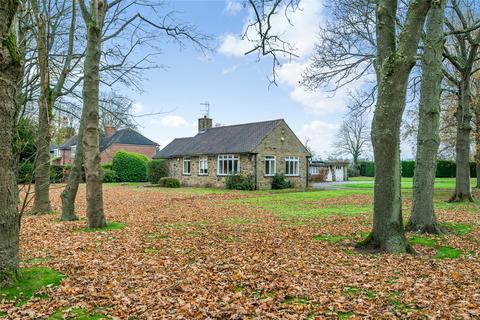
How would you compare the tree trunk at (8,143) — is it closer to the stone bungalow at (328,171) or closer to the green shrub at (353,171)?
the stone bungalow at (328,171)

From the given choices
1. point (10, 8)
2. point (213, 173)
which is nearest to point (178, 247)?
point (10, 8)

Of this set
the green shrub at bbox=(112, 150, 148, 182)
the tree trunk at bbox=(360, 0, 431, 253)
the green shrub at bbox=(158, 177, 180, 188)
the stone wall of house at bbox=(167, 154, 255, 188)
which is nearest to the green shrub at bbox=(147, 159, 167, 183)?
the stone wall of house at bbox=(167, 154, 255, 188)

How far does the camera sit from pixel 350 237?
907cm

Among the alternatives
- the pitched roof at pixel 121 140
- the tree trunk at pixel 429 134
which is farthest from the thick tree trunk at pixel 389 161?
the pitched roof at pixel 121 140

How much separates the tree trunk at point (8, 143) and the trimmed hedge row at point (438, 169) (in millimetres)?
44539

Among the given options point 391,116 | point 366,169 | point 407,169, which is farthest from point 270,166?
point 366,169

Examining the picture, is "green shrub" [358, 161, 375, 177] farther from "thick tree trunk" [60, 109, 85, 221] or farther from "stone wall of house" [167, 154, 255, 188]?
"thick tree trunk" [60, 109, 85, 221]

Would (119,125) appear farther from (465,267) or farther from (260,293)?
(465,267)

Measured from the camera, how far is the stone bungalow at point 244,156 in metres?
30.1

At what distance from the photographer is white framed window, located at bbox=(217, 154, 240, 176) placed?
101 feet

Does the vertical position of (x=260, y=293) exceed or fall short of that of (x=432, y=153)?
it falls short

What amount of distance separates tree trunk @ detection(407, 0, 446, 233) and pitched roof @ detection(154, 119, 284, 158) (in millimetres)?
19248

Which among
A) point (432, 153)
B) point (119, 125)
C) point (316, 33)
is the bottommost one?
point (432, 153)

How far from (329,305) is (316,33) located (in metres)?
14.1
